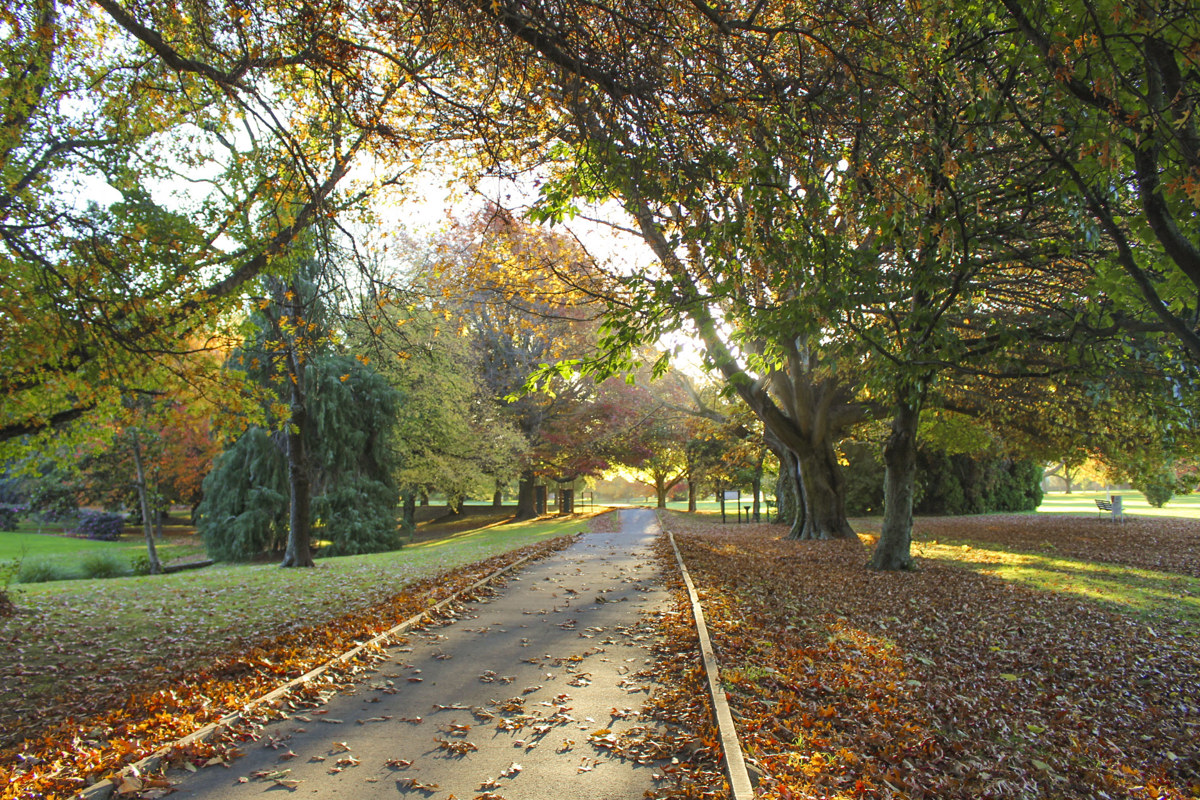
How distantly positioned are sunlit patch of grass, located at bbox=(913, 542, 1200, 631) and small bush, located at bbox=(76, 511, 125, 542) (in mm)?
36424

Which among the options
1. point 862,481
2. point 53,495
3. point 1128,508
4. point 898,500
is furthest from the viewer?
point 1128,508

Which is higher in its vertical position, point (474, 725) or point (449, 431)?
point (449, 431)

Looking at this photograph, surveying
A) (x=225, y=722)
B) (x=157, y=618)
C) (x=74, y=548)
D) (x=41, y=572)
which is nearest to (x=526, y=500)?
(x=74, y=548)

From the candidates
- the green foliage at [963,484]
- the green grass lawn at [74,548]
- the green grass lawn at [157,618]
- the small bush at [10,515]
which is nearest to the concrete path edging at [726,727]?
the green grass lawn at [157,618]

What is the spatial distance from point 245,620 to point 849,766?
25.0 ft

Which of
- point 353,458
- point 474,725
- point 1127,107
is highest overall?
point 1127,107

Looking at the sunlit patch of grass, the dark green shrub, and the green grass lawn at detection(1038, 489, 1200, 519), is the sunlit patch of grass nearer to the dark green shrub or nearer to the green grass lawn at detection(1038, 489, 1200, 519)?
the dark green shrub

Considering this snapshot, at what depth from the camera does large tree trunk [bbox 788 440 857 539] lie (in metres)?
17.7

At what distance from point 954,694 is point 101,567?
20.9 meters

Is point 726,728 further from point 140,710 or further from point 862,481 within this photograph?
point 862,481

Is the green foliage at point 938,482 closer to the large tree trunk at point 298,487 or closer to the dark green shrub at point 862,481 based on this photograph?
the dark green shrub at point 862,481

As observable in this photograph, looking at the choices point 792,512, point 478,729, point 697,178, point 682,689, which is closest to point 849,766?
point 682,689

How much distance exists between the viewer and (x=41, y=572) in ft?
57.7

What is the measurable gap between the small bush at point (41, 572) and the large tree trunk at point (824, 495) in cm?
1955
